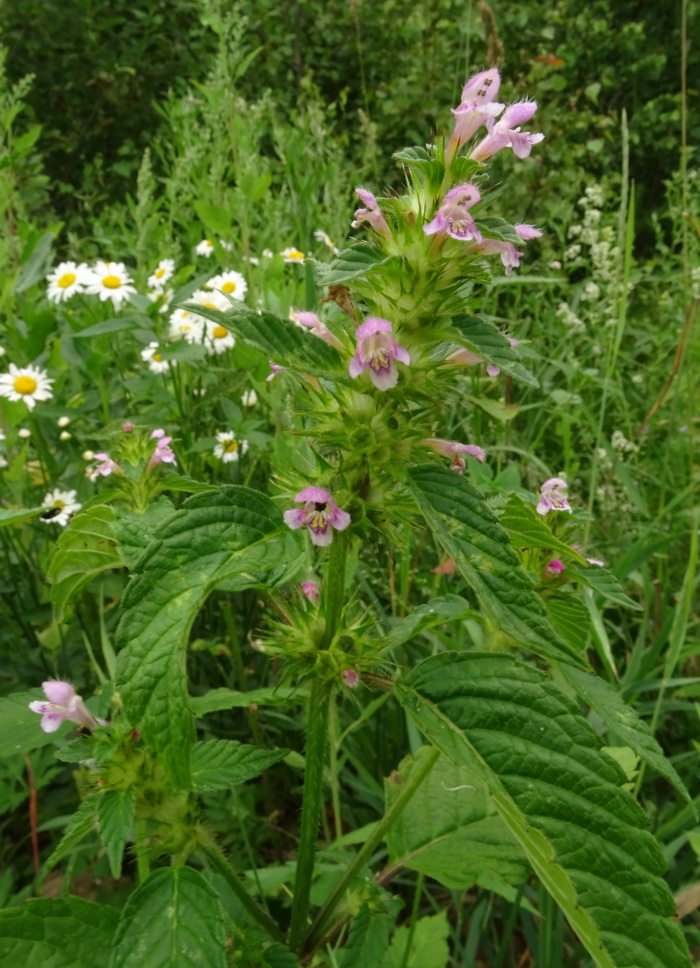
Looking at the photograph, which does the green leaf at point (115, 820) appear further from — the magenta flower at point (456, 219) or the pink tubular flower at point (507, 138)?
the pink tubular flower at point (507, 138)

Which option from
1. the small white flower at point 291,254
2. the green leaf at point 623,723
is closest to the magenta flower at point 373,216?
the green leaf at point 623,723

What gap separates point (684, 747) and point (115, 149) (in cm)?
692

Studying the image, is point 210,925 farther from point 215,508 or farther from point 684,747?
point 684,747

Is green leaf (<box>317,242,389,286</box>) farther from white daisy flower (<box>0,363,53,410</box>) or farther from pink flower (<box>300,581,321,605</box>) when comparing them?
white daisy flower (<box>0,363,53,410</box>)

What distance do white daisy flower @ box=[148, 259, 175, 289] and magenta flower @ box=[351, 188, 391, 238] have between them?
1.84m

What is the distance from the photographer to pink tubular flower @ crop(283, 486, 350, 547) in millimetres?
800

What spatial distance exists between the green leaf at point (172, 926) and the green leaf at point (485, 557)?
18.8 inches

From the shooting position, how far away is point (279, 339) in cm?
79

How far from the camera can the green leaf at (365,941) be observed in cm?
98

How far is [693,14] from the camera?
6.24 metres

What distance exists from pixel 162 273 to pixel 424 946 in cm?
224

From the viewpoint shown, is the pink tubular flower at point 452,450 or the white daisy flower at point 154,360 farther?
the white daisy flower at point 154,360

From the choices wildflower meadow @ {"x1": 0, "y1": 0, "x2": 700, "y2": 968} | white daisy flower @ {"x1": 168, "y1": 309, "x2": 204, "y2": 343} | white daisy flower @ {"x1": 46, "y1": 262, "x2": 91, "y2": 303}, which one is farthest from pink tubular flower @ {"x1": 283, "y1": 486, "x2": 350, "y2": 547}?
white daisy flower @ {"x1": 46, "y1": 262, "x2": 91, "y2": 303}

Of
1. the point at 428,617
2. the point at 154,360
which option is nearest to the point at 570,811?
the point at 428,617
